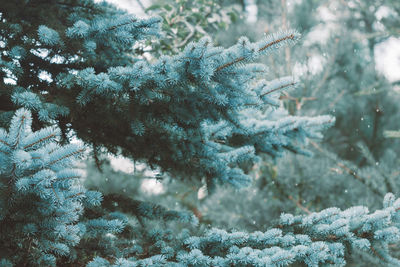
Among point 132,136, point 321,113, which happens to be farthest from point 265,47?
point 321,113

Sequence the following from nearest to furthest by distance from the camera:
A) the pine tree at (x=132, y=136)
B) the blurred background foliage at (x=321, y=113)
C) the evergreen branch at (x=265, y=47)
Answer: the pine tree at (x=132, y=136) → the evergreen branch at (x=265, y=47) → the blurred background foliage at (x=321, y=113)

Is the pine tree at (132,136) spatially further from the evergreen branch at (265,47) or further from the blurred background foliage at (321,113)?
the blurred background foliage at (321,113)

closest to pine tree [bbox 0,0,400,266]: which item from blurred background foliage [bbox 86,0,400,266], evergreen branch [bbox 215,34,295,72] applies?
evergreen branch [bbox 215,34,295,72]

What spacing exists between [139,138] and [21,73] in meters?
0.74

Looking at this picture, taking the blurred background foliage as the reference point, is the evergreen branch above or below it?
below

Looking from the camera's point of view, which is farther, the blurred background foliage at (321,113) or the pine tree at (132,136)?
the blurred background foliage at (321,113)

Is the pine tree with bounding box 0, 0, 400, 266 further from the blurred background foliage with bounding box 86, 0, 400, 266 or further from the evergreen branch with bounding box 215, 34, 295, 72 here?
the blurred background foliage with bounding box 86, 0, 400, 266

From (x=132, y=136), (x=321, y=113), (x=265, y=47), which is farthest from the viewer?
(x=321, y=113)

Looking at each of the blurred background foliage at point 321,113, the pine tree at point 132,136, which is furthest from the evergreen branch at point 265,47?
the blurred background foliage at point 321,113

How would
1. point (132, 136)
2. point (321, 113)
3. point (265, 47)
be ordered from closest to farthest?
1. point (265, 47)
2. point (132, 136)
3. point (321, 113)

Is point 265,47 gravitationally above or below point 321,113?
below

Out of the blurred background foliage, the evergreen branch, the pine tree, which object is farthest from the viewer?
the blurred background foliage

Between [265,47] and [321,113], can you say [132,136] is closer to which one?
[265,47]

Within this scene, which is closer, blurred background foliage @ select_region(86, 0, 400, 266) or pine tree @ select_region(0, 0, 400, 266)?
pine tree @ select_region(0, 0, 400, 266)
